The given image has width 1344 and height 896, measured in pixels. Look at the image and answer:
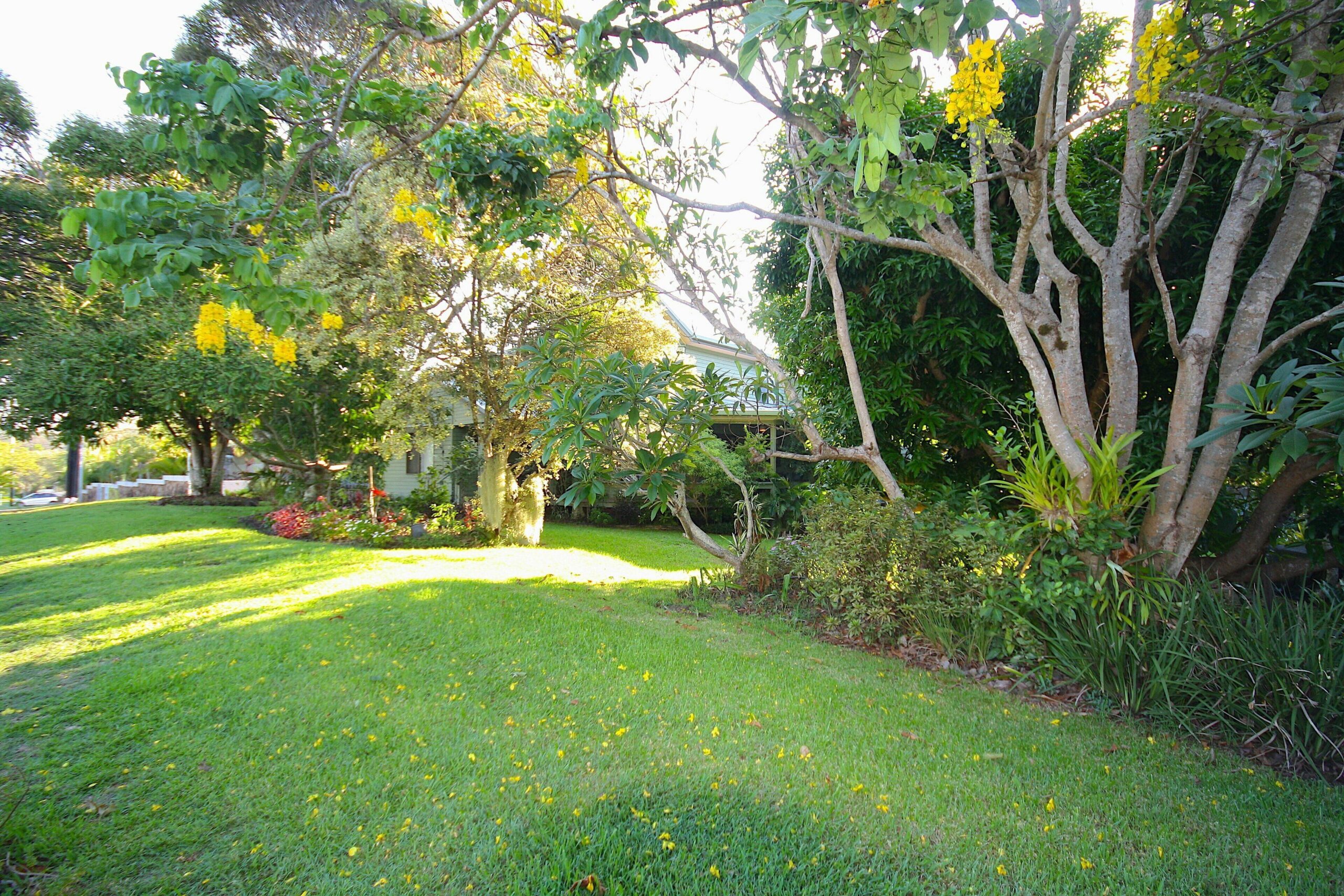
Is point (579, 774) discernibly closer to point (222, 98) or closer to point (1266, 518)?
point (222, 98)

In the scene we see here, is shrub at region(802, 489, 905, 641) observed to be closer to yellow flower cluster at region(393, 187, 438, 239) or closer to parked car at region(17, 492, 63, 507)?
yellow flower cluster at region(393, 187, 438, 239)

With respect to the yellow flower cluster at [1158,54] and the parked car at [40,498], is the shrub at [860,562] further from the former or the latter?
the parked car at [40,498]

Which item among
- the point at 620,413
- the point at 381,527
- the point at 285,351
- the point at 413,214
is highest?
the point at 413,214

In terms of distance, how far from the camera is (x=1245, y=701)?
340cm

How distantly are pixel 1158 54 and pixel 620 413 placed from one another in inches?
149

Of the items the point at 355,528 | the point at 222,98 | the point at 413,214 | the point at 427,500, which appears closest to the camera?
the point at 222,98

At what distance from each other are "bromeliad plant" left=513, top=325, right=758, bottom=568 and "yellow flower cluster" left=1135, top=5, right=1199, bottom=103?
3274mm

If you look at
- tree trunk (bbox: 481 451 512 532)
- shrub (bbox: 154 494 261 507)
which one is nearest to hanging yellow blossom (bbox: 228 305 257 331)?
tree trunk (bbox: 481 451 512 532)

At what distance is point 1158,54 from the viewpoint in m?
3.61

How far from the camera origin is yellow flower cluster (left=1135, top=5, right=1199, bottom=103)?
142 inches

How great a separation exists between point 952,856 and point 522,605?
14.2ft

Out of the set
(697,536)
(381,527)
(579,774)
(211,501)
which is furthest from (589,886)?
(211,501)

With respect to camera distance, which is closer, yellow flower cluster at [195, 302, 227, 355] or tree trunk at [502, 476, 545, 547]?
yellow flower cluster at [195, 302, 227, 355]

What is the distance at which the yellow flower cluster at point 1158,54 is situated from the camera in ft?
11.9
